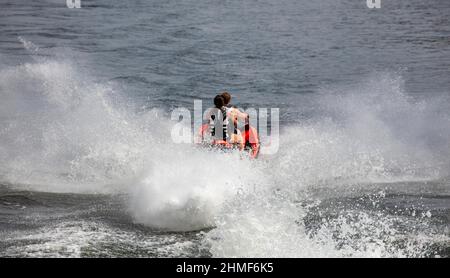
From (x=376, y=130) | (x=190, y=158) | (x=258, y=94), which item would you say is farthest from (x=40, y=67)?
(x=190, y=158)

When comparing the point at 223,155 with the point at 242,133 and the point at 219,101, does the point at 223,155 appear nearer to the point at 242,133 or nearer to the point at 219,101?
the point at 219,101

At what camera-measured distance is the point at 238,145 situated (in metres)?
12.6

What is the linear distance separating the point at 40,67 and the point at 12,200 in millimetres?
11155

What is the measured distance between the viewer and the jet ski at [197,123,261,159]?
484 inches

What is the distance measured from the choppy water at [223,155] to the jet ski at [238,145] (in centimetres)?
37

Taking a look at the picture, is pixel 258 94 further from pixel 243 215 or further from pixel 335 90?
pixel 243 215

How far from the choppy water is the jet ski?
365 mm

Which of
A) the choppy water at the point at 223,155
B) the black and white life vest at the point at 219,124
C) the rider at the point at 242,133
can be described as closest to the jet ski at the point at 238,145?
the rider at the point at 242,133

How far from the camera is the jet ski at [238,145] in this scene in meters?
12.3

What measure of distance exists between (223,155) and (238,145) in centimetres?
94

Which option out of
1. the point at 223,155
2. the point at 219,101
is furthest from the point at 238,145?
the point at 223,155

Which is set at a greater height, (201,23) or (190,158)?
(201,23)

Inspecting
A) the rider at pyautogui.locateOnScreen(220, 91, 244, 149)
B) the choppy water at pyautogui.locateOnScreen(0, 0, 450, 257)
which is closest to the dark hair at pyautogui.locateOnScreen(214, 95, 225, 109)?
the rider at pyautogui.locateOnScreen(220, 91, 244, 149)

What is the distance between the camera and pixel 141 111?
1973 cm
